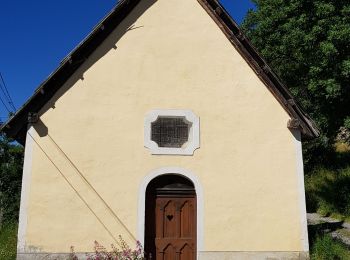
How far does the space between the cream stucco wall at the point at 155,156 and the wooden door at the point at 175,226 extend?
0.44 meters

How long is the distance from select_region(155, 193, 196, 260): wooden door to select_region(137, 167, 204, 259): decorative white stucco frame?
0.30 m

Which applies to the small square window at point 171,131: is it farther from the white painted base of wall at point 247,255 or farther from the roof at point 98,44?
the white painted base of wall at point 247,255

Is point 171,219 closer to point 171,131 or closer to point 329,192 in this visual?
point 171,131

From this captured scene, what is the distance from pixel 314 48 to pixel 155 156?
9.94 meters

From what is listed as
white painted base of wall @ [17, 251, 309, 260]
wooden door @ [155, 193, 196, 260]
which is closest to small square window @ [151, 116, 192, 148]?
wooden door @ [155, 193, 196, 260]

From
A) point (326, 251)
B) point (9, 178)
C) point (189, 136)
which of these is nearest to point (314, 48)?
point (189, 136)

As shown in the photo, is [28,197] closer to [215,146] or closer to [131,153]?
[131,153]

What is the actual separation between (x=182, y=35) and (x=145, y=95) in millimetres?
1660

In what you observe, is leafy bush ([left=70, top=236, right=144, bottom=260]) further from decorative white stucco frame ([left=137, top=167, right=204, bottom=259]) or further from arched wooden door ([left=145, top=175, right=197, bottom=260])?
arched wooden door ([left=145, top=175, right=197, bottom=260])

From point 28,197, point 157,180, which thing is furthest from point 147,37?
point 28,197

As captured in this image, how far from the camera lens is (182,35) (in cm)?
921

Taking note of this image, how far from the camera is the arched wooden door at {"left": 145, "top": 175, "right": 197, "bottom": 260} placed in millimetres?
8523

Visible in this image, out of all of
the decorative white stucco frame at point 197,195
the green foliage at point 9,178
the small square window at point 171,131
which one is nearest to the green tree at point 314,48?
the small square window at point 171,131

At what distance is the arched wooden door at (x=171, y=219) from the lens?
852cm
